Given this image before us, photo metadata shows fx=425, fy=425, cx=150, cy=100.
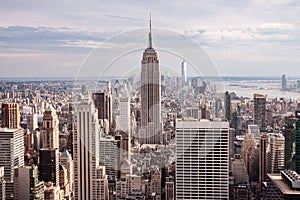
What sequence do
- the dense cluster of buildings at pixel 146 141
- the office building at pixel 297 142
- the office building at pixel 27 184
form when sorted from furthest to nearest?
the office building at pixel 297 142 < the office building at pixel 27 184 < the dense cluster of buildings at pixel 146 141

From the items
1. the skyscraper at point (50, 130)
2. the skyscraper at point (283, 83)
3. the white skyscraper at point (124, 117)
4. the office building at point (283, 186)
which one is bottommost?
the office building at point (283, 186)

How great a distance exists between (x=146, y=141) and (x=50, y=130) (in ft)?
7.50

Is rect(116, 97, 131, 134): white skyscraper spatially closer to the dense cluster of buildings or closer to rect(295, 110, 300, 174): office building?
the dense cluster of buildings

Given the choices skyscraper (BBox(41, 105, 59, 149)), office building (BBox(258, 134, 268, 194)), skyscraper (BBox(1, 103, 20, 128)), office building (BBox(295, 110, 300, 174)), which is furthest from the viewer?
skyscraper (BBox(1, 103, 20, 128))

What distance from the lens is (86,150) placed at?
3.58 m

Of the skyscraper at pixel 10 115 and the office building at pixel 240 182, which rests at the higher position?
the skyscraper at pixel 10 115

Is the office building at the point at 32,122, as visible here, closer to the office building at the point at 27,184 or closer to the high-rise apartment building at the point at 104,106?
the office building at the point at 27,184

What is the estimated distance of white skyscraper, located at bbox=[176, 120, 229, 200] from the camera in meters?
3.29

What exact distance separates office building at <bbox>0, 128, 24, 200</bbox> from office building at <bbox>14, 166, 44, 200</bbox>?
7 centimetres

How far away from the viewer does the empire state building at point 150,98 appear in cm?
284

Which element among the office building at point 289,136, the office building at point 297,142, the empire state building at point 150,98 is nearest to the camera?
the empire state building at point 150,98

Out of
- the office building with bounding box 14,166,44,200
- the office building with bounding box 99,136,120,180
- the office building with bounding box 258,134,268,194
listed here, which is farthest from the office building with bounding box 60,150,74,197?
the office building with bounding box 258,134,268,194

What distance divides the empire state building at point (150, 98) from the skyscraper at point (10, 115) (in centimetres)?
266

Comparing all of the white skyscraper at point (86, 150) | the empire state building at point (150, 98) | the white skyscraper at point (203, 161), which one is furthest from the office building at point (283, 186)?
the white skyscraper at point (86, 150)
